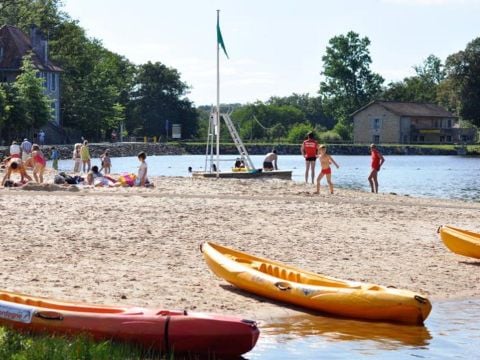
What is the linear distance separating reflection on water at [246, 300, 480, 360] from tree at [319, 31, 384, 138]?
145117 mm

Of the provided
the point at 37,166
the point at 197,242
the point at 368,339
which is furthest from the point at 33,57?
the point at 368,339

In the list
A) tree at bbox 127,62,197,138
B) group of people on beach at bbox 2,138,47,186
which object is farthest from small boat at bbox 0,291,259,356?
tree at bbox 127,62,197,138

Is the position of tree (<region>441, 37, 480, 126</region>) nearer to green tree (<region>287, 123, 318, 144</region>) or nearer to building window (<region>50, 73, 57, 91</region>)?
green tree (<region>287, 123, 318, 144</region>)

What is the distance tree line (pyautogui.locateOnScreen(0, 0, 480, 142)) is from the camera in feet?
374

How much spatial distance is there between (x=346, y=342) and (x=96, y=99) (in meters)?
103

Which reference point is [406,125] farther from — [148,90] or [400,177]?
[400,177]

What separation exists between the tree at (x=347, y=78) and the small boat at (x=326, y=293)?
14388 centimetres

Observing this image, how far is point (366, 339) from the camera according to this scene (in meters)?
13.0

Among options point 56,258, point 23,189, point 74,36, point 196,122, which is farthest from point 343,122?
point 56,258

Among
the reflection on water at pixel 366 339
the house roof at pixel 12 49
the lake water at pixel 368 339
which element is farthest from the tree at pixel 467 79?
the reflection on water at pixel 366 339

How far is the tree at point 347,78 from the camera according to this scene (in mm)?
157750

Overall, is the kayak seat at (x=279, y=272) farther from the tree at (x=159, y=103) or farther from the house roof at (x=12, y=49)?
the tree at (x=159, y=103)

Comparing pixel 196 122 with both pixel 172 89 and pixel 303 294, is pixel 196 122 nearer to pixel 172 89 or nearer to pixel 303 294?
pixel 172 89

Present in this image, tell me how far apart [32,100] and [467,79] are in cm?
A: 7111
